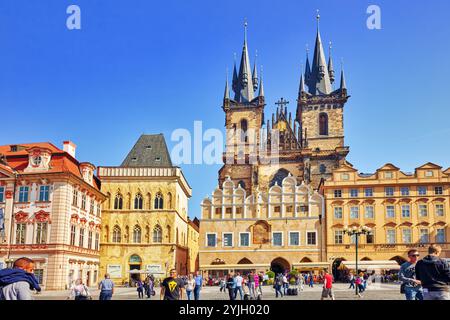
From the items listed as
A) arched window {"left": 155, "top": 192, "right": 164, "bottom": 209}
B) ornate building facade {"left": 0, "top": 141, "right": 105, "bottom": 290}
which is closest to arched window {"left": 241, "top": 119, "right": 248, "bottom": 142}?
arched window {"left": 155, "top": 192, "right": 164, "bottom": 209}

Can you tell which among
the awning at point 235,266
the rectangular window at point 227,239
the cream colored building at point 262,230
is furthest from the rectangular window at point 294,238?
the rectangular window at point 227,239

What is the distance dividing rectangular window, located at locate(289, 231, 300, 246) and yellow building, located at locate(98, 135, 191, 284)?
10738mm

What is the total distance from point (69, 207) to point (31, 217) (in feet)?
9.19

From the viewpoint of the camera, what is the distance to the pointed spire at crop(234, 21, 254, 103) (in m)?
78.3

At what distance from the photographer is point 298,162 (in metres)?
66.9

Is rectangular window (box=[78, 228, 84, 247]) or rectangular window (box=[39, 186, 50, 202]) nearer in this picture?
rectangular window (box=[39, 186, 50, 202])

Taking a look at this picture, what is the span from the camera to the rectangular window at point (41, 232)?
36938 millimetres

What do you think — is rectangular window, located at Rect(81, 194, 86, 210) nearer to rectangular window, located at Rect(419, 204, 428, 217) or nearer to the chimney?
the chimney

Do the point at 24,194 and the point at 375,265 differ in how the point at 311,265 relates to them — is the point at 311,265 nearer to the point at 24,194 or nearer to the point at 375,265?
the point at 375,265

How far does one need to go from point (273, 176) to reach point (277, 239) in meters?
18.6

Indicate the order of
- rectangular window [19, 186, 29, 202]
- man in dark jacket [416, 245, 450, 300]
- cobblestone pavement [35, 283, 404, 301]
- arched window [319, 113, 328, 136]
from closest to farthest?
man in dark jacket [416, 245, 450, 300] → cobblestone pavement [35, 283, 404, 301] → rectangular window [19, 186, 29, 202] → arched window [319, 113, 328, 136]

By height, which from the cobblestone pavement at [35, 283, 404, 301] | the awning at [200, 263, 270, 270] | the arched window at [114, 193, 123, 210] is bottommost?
the cobblestone pavement at [35, 283, 404, 301]

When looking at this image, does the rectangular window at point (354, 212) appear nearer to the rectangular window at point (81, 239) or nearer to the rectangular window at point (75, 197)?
the rectangular window at point (81, 239)

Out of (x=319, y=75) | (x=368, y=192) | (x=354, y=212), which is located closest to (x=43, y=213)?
(x=354, y=212)
